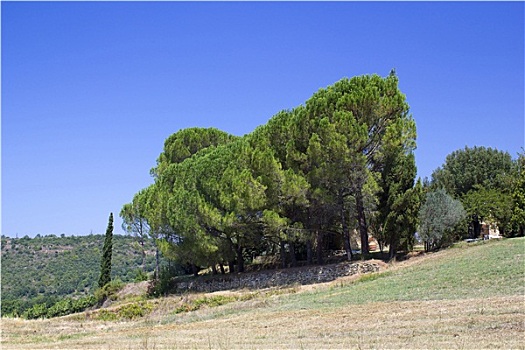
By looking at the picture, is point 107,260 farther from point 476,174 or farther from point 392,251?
point 476,174

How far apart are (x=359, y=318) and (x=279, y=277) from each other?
16.6 metres

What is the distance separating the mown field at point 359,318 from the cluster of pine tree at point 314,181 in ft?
16.3

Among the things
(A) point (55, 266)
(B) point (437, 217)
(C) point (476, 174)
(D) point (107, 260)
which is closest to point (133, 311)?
(D) point (107, 260)

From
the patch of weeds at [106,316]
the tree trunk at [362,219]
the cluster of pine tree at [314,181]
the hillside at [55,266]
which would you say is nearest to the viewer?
the patch of weeds at [106,316]

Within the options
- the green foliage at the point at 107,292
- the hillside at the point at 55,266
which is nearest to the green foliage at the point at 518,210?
the green foliage at the point at 107,292

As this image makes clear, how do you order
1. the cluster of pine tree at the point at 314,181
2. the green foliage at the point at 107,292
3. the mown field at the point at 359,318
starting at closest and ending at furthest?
1. the mown field at the point at 359,318
2. the cluster of pine tree at the point at 314,181
3. the green foliage at the point at 107,292

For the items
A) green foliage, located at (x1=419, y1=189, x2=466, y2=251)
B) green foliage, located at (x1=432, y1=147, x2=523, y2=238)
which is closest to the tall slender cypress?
green foliage, located at (x1=419, y1=189, x2=466, y2=251)

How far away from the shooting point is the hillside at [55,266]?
56625 millimetres

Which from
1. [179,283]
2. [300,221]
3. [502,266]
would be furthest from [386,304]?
[179,283]

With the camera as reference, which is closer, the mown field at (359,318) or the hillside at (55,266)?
the mown field at (359,318)

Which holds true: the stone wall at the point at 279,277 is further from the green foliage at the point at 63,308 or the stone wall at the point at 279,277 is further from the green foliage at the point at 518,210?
the green foliage at the point at 518,210

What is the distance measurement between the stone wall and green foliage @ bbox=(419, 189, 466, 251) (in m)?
5.96

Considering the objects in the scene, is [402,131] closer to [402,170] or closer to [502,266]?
[402,170]

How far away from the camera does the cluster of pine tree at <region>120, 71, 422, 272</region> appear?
29547 mm
